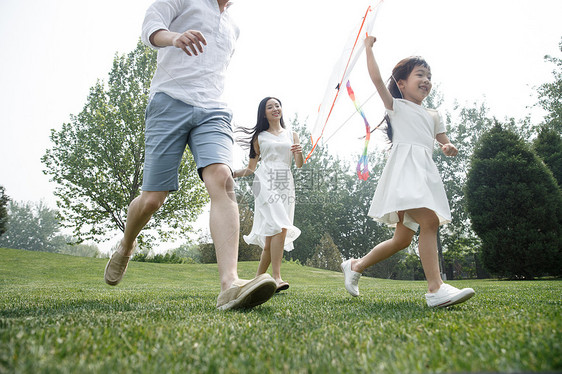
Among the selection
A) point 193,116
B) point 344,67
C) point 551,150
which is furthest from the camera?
point 551,150

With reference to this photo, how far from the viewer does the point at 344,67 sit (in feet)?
12.1

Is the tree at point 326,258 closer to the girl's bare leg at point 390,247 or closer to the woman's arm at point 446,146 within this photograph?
the girl's bare leg at point 390,247

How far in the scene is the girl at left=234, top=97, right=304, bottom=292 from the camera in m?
4.38

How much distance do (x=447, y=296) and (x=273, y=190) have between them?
2.53 meters

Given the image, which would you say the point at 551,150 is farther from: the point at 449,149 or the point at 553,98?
the point at 449,149

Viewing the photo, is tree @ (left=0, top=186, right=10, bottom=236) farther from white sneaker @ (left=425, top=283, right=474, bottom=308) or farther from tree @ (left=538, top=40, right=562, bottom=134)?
tree @ (left=538, top=40, right=562, bottom=134)

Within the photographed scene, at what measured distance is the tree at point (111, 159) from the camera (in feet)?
53.2

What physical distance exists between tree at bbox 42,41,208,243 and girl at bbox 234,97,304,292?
42.9 ft

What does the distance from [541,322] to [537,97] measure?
2952cm

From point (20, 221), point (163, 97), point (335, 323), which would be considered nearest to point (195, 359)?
point (335, 323)

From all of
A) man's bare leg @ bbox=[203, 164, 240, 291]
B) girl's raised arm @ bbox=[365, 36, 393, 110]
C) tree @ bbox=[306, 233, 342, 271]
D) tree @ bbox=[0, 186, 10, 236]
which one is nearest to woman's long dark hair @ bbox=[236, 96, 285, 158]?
girl's raised arm @ bbox=[365, 36, 393, 110]

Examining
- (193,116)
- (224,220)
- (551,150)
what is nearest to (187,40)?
(193,116)

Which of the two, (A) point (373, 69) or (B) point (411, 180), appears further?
(A) point (373, 69)

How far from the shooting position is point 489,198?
47.1 feet
